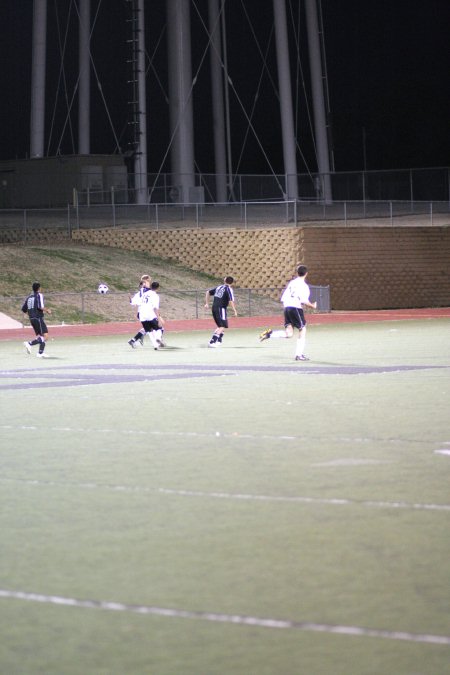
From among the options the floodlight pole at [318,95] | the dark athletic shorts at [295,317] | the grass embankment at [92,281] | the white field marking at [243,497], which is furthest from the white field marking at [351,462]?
the floodlight pole at [318,95]

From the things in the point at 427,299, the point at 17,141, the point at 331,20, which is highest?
the point at 331,20

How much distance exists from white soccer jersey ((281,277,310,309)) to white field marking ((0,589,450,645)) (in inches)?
714

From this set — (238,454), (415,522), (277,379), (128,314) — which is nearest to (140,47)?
(128,314)

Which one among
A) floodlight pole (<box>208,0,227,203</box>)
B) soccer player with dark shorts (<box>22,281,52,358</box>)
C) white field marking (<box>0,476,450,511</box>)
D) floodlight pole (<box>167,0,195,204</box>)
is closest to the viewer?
white field marking (<box>0,476,450,511</box>)

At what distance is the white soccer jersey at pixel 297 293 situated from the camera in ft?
81.1

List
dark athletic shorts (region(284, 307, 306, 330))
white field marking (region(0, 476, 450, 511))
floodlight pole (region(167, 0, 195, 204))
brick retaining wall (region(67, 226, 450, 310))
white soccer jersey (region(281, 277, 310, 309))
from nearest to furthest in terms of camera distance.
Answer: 1. white field marking (region(0, 476, 450, 511))
2. white soccer jersey (region(281, 277, 310, 309))
3. dark athletic shorts (region(284, 307, 306, 330))
4. brick retaining wall (region(67, 226, 450, 310))
5. floodlight pole (region(167, 0, 195, 204))

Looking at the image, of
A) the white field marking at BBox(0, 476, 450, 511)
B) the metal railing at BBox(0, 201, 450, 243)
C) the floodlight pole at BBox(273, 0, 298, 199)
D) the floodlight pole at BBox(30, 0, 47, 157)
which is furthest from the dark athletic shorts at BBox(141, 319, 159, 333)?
the floodlight pole at BBox(30, 0, 47, 157)

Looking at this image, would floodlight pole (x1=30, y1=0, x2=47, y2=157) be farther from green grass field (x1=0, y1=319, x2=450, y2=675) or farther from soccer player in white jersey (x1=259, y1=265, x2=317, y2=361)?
green grass field (x1=0, y1=319, x2=450, y2=675)

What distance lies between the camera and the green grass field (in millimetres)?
5805

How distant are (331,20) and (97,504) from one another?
71883 millimetres

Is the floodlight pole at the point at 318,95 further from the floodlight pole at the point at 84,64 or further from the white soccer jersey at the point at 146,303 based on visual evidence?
the white soccer jersey at the point at 146,303

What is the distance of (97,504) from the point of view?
944 cm

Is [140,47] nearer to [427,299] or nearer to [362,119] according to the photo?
[427,299]

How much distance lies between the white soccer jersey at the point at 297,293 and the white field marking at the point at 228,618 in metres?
18.1
